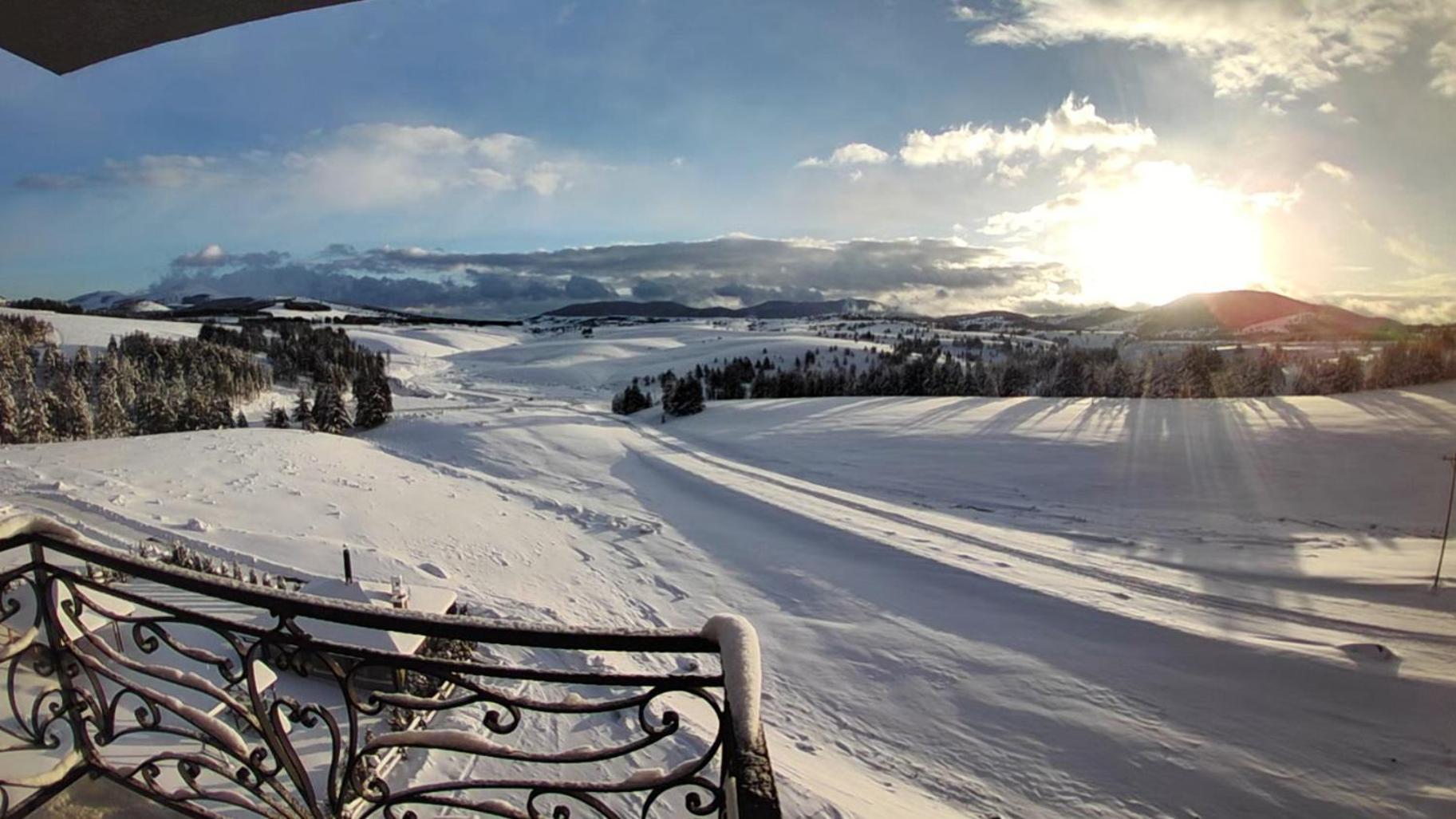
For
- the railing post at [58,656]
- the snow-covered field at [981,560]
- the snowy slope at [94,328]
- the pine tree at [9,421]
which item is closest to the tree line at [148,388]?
the pine tree at [9,421]

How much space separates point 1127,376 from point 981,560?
116 ft

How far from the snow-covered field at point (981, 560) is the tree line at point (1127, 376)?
4531mm

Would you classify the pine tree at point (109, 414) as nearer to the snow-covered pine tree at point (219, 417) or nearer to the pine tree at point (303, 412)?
the snow-covered pine tree at point (219, 417)

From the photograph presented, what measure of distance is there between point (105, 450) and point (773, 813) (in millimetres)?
34678

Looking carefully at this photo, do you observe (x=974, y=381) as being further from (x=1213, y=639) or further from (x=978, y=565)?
(x=1213, y=639)

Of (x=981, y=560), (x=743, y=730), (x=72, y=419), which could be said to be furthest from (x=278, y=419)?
(x=743, y=730)

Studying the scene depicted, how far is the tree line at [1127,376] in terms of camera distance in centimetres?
3078

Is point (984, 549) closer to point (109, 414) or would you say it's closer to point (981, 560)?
point (981, 560)

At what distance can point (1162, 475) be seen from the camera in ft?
68.4

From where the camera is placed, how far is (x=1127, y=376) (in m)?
41.5

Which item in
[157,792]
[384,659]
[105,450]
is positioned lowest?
[105,450]

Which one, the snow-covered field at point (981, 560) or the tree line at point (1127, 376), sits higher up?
the tree line at point (1127, 376)

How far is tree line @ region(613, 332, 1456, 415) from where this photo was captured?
101 feet

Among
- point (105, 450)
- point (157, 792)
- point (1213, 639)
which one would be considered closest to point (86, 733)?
point (157, 792)
